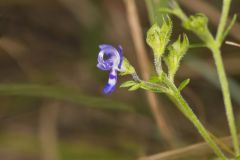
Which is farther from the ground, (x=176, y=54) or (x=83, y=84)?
(x=83, y=84)

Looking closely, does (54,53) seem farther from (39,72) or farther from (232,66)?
(232,66)

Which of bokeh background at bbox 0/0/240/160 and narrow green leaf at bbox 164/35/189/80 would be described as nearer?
narrow green leaf at bbox 164/35/189/80

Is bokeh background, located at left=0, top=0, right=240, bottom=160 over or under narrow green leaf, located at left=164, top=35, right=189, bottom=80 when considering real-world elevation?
over

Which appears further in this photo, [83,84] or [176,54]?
[83,84]

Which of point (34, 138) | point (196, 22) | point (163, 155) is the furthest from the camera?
point (34, 138)

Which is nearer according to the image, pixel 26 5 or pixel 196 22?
pixel 196 22

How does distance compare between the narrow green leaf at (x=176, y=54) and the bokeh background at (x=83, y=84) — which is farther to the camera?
the bokeh background at (x=83, y=84)

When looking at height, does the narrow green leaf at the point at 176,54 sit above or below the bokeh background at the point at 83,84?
below

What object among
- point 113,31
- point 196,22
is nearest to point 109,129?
point 113,31
